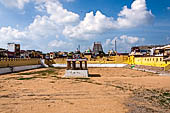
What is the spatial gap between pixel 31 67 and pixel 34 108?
1036 inches

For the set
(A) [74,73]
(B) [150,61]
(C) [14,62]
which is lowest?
(A) [74,73]

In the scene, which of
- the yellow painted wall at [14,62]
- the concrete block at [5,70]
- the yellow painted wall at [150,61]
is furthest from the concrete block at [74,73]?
the yellow painted wall at [150,61]

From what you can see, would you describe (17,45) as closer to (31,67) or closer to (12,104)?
(31,67)

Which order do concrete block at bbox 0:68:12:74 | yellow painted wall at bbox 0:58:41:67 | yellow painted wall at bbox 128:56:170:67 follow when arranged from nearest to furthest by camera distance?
1. concrete block at bbox 0:68:12:74
2. yellow painted wall at bbox 0:58:41:67
3. yellow painted wall at bbox 128:56:170:67

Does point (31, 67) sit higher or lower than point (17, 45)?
lower

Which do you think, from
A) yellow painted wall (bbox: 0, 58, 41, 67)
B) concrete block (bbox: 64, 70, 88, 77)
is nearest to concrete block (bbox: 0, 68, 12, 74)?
yellow painted wall (bbox: 0, 58, 41, 67)

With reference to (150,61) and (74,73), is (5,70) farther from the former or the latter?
(150,61)

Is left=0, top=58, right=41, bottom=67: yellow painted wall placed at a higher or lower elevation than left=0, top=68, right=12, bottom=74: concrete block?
higher

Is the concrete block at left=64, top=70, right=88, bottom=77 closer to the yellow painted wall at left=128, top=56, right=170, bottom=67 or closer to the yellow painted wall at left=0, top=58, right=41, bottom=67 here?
the yellow painted wall at left=0, top=58, right=41, bottom=67

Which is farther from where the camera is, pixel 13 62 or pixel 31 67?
pixel 31 67

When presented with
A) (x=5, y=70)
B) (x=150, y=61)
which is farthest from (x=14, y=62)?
(x=150, y=61)

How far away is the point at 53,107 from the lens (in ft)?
18.8

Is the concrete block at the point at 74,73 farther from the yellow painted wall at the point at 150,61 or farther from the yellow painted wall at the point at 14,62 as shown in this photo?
the yellow painted wall at the point at 150,61

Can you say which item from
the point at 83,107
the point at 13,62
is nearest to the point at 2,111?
the point at 83,107
